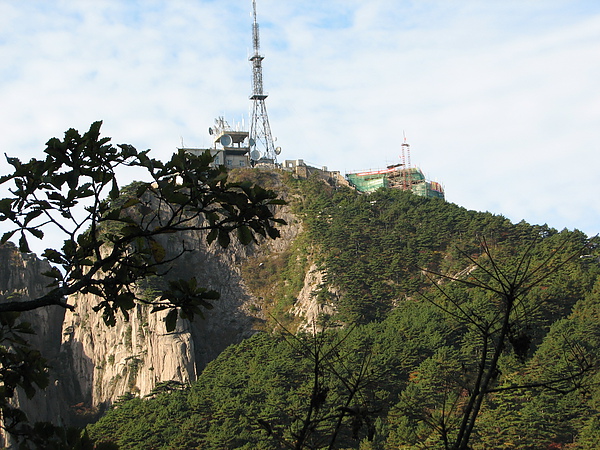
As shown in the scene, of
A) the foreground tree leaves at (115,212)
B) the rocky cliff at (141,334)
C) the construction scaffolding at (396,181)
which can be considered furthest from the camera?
the construction scaffolding at (396,181)

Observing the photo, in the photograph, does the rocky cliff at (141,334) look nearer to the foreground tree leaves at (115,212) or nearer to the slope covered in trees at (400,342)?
the slope covered in trees at (400,342)

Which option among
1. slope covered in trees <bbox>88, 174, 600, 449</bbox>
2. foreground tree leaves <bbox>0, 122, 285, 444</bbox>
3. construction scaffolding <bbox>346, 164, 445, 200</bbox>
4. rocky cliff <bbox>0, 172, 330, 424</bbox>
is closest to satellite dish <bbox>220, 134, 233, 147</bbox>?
slope covered in trees <bbox>88, 174, 600, 449</bbox>

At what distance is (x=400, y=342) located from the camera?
50844 millimetres

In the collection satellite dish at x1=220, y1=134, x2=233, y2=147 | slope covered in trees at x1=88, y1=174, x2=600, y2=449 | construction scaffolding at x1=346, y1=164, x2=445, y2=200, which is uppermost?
satellite dish at x1=220, y1=134, x2=233, y2=147

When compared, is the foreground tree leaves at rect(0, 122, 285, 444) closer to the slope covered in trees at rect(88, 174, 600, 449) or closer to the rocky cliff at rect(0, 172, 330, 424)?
the slope covered in trees at rect(88, 174, 600, 449)

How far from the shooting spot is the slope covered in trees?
37.5 meters


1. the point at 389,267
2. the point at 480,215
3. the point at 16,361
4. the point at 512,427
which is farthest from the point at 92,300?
the point at 16,361

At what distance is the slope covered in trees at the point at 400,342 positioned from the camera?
37531 millimetres

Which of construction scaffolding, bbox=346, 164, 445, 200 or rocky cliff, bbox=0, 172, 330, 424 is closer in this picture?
rocky cliff, bbox=0, 172, 330, 424

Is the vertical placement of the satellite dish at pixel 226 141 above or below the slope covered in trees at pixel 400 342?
above

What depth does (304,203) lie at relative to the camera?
233 feet

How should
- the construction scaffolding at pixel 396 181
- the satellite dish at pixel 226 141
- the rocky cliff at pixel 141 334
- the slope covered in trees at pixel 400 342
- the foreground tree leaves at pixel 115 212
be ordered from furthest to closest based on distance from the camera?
the construction scaffolding at pixel 396 181, the satellite dish at pixel 226 141, the rocky cliff at pixel 141 334, the slope covered in trees at pixel 400 342, the foreground tree leaves at pixel 115 212

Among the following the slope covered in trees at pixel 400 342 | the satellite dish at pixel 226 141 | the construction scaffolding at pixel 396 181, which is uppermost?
the satellite dish at pixel 226 141

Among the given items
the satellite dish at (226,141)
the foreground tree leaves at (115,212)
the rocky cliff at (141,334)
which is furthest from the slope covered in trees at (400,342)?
the foreground tree leaves at (115,212)
